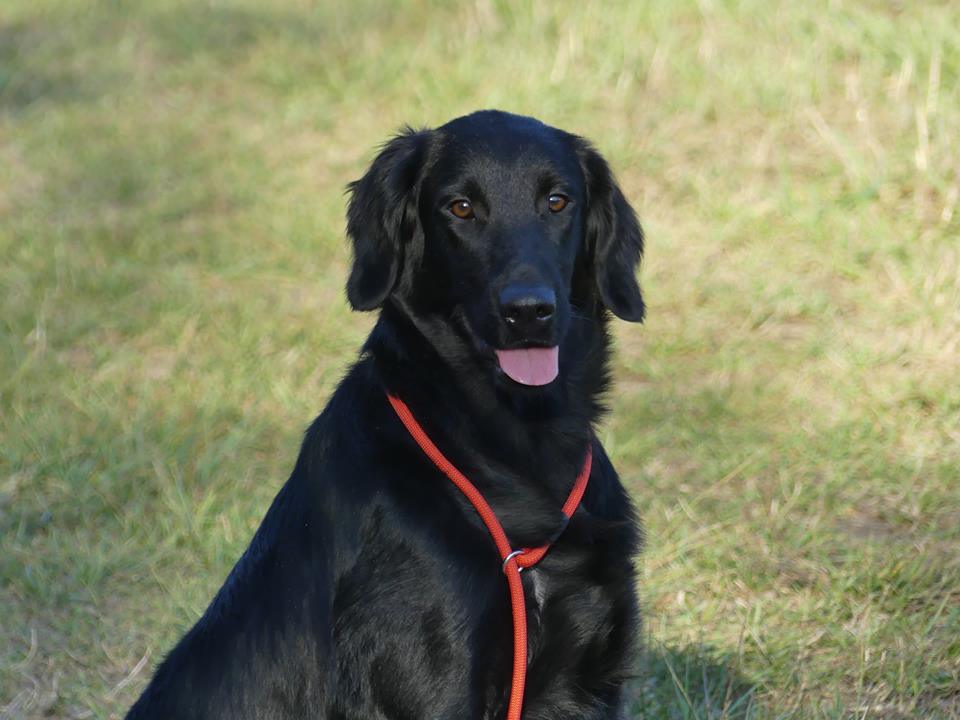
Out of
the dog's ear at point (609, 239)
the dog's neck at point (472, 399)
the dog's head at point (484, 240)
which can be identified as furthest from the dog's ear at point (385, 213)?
the dog's ear at point (609, 239)

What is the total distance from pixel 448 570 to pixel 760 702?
1404mm

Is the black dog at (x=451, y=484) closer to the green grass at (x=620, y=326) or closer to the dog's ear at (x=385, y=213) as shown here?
the dog's ear at (x=385, y=213)

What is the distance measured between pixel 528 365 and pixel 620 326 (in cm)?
350

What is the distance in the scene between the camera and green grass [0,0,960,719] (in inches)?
180

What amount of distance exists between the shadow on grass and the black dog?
0.70m

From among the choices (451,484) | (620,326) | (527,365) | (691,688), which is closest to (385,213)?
(527,365)

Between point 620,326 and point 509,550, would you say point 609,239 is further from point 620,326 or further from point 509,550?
point 620,326

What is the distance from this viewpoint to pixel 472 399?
3.39 meters

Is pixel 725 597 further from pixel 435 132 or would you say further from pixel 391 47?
pixel 391 47

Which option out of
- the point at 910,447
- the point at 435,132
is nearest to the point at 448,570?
the point at 435,132

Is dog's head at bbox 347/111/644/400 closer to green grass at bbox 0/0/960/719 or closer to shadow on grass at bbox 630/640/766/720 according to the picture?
shadow on grass at bbox 630/640/766/720

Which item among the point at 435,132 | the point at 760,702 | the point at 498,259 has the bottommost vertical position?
the point at 760,702

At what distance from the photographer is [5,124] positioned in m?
10.0

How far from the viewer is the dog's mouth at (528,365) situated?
329cm
